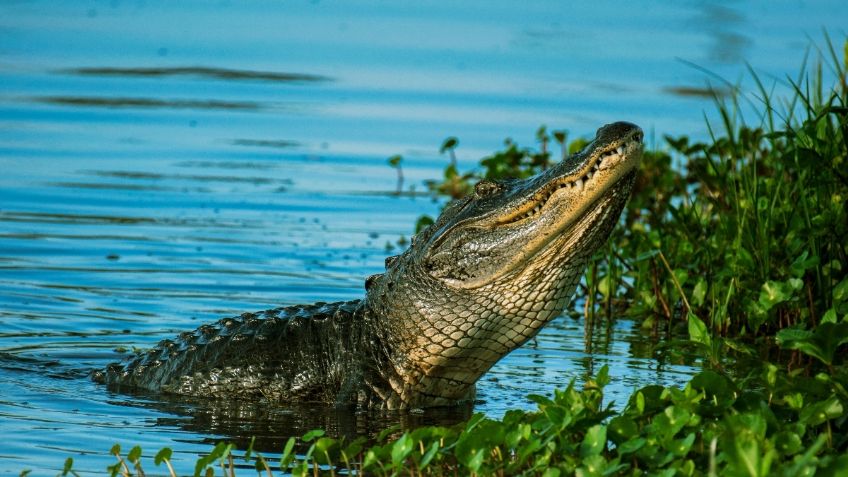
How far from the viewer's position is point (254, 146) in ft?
44.3

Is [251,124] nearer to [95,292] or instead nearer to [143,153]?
[143,153]

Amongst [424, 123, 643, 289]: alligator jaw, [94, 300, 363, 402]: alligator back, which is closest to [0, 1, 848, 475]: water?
[94, 300, 363, 402]: alligator back

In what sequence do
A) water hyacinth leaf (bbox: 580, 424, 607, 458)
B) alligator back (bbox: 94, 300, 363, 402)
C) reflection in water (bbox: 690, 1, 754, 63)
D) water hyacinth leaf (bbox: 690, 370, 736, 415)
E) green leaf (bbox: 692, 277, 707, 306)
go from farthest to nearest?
reflection in water (bbox: 690, 1, 754, 63) < green leaf (bbox: 692, 277, 707, 306) < alligator back (bbox: 94, 300, 363, 402) < water hyacinth leaf (bbox: 690, 370, 736, 415) < water hyacinth leaf (bbox: 580, 424, 607, 458)

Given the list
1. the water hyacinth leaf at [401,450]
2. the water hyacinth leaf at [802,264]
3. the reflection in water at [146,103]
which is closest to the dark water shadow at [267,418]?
the water hyacinth leaf at [401,450]

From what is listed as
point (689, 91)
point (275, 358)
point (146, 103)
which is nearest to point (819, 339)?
point (275, 358)

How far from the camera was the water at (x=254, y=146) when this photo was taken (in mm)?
6879

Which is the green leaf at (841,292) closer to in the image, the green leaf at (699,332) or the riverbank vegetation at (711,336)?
the riverbank vegetation at (711,336)

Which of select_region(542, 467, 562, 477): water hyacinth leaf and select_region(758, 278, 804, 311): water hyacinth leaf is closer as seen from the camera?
select_region(542, 467, 562, 477): water hyacinth leaf

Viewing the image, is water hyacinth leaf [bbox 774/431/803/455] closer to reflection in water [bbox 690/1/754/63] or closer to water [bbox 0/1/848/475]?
water [bbox 0/1/848/475]

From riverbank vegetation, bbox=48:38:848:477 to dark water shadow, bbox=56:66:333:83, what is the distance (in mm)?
4920

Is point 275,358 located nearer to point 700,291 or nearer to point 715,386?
point 715,386

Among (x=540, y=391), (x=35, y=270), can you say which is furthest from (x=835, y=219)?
(x=35, y=270)

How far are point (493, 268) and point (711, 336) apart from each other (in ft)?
3.21

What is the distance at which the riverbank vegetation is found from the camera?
4480mm
